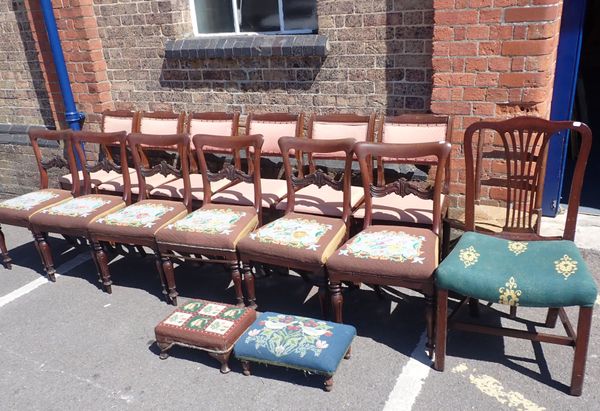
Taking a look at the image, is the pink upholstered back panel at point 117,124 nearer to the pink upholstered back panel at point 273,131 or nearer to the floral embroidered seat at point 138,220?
the floral embroidered seat at point 138,220

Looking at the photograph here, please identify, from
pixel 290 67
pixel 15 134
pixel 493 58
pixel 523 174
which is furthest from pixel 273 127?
pixel 15 134

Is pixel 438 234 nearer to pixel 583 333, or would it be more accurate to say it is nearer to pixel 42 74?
pixel 583 333

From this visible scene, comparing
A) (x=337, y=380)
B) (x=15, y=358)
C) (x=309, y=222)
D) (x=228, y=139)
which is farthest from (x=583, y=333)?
(x=15, y=358)

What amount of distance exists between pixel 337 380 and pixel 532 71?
2212 millimetres

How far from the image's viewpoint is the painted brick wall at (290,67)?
3.84 m

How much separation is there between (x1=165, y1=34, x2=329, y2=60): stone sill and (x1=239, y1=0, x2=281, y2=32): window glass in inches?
4.7

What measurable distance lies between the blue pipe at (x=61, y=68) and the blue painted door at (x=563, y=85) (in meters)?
4.23

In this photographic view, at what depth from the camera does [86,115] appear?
202 inches

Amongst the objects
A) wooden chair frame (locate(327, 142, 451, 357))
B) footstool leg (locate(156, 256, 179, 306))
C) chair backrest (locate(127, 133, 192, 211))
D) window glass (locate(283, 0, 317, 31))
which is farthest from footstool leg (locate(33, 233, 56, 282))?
window glass (locate(283, 0, 317, 31))

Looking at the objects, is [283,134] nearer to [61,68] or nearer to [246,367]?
[246,367]

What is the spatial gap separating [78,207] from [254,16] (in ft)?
7.18

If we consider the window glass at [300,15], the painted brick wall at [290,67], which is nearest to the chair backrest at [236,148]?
the painted brick wall at [290,67]

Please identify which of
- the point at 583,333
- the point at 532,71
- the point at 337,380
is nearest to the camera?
the point at 583,333

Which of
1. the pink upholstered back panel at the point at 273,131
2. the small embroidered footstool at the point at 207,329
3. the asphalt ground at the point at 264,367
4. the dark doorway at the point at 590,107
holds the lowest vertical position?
the asphalt ground at the point at 264,367
